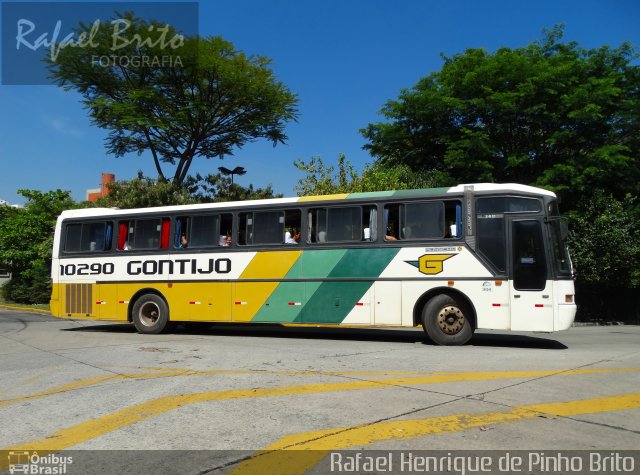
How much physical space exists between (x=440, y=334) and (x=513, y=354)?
1.87 metres

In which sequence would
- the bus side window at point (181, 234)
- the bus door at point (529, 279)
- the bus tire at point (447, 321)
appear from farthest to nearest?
the bus side window at point (181, 234)
the bus tire at point (447, 321)
the bus door at point (529, 279)

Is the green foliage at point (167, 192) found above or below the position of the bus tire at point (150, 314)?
above

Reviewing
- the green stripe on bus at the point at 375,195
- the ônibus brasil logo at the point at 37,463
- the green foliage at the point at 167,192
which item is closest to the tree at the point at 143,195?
the green foliage at the point at 167,192

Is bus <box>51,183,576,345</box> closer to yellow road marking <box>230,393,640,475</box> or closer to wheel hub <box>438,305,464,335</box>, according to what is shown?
wheel hub <box>438,305,464,335</box>

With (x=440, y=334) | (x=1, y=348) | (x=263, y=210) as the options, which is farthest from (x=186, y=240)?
(x=440, y=334)

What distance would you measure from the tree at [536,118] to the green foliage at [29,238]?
20.1 meters

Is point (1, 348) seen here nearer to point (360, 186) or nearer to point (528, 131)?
point (360, 186)

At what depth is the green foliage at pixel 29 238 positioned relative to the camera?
29.5m

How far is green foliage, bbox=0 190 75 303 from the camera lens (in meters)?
29.5

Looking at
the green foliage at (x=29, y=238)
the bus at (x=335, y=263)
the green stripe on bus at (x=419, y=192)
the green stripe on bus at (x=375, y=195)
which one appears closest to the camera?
the bus at (x=335, y=263)

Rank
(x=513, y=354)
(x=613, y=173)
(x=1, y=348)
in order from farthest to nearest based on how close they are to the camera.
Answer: (x=613, y=173)
(x=1, y=348)
(x=513, y=354)

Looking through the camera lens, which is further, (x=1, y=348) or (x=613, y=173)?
(x=613, y=173)

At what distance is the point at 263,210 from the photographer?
12.7 metres

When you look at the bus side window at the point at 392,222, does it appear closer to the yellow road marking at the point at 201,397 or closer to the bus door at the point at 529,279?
the bus door at the point at 529,279
